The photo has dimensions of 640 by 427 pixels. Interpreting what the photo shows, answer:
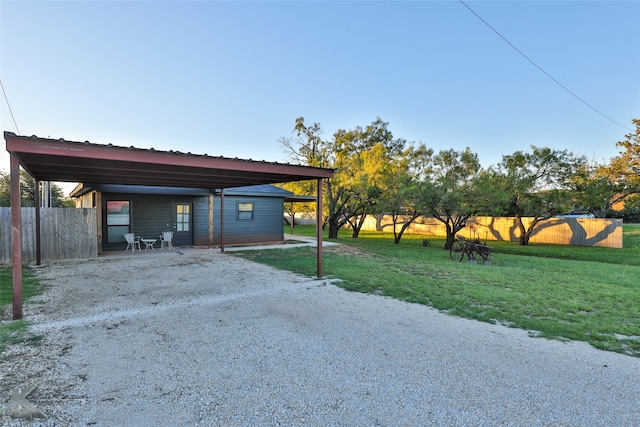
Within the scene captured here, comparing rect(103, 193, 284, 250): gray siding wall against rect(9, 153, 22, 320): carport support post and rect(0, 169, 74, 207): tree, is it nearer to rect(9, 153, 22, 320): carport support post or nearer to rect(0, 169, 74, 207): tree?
rect(9, 153, 22, 320): carport support post

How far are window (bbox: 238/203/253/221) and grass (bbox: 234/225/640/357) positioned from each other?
11.6 ft

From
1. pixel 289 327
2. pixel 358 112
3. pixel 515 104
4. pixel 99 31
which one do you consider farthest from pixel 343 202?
pixel 289 327

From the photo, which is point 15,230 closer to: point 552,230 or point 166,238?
point 166,238

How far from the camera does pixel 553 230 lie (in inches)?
646

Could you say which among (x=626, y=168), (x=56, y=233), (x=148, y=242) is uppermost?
(x=626, y=168)

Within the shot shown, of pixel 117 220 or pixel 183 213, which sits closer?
pixel 117 220

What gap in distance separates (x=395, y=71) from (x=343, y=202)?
6.29 meters

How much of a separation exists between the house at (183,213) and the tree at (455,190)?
613 centimetres

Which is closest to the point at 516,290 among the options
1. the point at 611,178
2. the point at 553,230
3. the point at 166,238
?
the point at 166,238

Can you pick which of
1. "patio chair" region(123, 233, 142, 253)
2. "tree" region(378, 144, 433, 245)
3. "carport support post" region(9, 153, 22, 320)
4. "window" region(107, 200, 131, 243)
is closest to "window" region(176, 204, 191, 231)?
"patio chair" region(123, 233, 142, 253)

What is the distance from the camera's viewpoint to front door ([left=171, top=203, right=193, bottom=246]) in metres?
12.1

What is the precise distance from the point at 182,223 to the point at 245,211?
2.53m

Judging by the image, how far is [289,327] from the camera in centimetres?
388

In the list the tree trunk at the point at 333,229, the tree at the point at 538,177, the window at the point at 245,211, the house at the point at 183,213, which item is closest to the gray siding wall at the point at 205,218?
the house at the point at 183,213
